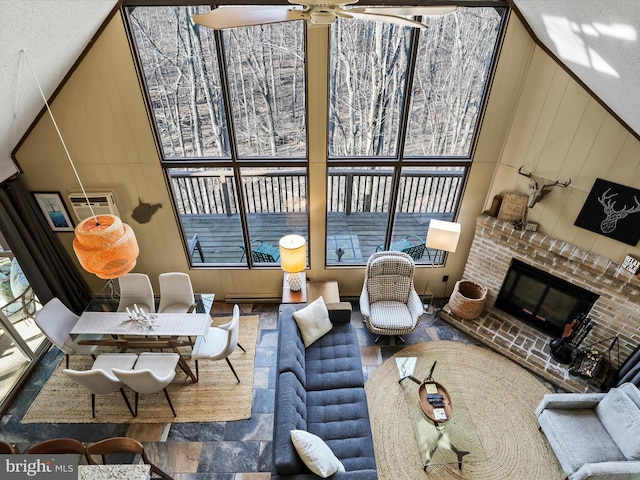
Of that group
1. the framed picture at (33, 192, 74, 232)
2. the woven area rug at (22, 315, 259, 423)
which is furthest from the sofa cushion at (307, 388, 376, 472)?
the framed picture at (33, 192, 74, 232)

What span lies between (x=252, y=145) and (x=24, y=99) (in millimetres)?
2119

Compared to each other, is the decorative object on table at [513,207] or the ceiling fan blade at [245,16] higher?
the ceiling fan blade at [245,16]

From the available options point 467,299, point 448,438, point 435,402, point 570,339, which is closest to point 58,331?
point 435,402

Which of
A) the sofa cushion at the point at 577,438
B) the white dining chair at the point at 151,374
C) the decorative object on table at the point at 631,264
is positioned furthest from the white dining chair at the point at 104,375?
the decorative object on table at the point at 631,264

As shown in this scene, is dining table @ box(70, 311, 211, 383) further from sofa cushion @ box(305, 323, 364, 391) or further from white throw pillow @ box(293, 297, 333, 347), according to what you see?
sofa cushion @ box(305, 323, 364, 391)

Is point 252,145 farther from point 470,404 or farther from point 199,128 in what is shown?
point 470,404

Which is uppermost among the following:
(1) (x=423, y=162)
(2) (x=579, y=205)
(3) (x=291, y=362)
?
(1) (x=423, y=162)

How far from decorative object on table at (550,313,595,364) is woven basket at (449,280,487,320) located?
2.97ft

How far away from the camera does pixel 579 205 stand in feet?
12.9

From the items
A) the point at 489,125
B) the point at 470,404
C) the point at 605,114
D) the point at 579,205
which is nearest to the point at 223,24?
the point at 489,125

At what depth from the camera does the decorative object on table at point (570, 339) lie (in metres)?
4.22

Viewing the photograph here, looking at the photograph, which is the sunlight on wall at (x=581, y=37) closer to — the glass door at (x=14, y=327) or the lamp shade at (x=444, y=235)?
the lamp shade at (x=444, y=235)

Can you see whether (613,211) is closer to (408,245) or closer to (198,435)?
(408,245)

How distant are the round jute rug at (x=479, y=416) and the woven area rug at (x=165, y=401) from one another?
1.46m
